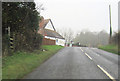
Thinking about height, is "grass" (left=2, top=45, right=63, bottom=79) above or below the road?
above

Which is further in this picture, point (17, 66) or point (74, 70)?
point (17, 66)

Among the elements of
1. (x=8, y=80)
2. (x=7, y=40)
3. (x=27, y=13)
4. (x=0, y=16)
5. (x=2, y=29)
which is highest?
(x=27, y=13)

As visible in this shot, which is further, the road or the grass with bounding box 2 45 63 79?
the road

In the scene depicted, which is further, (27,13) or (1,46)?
(27,13)

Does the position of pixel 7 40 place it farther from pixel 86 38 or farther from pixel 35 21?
pixel 86 38

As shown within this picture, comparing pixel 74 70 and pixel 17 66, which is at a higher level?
pixel 17 66

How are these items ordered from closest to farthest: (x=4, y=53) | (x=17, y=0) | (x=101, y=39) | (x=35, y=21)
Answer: (x=4, y=53), (x=17, y=0), (x=35, y=21), (x=101, y=39)

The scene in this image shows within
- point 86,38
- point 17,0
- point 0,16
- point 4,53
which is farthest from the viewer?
point 86,38

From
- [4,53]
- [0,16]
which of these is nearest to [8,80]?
[4,53]

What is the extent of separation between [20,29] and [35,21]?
4300 millimetres

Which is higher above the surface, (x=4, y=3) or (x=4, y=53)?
(x=4, y=3)

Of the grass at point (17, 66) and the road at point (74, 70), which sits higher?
the grass at point (17, 66)

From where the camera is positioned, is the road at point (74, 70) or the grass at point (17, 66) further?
the road at point (74, 70)

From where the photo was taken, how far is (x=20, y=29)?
14367 millimetres
